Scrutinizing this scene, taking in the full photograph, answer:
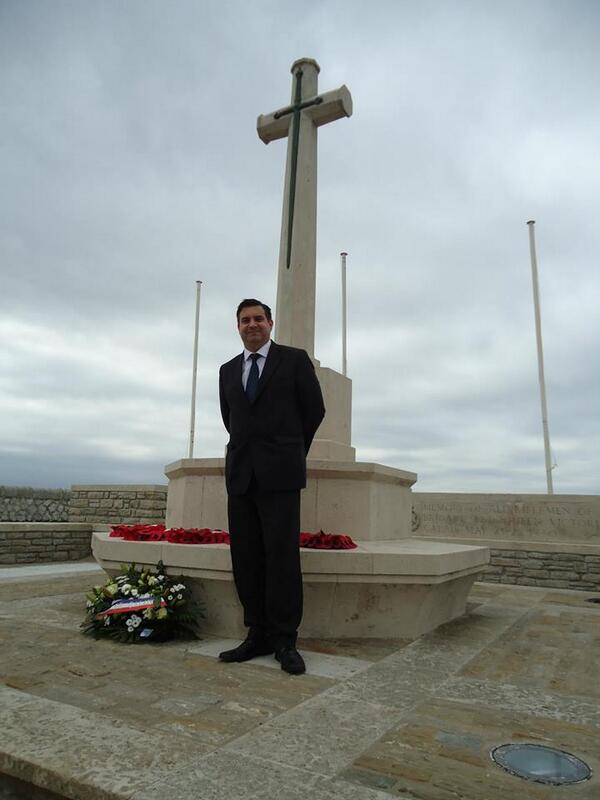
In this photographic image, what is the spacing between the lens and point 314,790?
1914 mm

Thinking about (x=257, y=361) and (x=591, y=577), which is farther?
(x=591, y=577)

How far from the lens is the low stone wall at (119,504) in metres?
12.4

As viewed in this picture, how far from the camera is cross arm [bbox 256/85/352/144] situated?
7070 millimetres

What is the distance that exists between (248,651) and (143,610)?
0.94 m

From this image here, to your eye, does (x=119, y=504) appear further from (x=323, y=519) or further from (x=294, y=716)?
(x=294, y=716)

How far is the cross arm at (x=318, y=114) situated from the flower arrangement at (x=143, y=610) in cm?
578

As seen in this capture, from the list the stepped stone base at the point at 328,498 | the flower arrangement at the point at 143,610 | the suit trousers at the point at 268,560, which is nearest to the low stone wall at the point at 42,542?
the stepped stone base at the point at 328,498

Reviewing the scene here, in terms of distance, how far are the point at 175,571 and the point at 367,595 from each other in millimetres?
1511

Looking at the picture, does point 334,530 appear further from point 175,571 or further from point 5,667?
point 5,667

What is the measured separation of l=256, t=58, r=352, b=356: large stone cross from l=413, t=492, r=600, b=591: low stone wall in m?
5.61

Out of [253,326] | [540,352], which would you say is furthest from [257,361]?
[540,352]

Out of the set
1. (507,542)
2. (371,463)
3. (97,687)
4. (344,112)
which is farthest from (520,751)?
(507,542)

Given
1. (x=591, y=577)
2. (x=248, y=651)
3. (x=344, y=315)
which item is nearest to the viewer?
(x=248, y=651)

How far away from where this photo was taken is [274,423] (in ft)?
12.5
